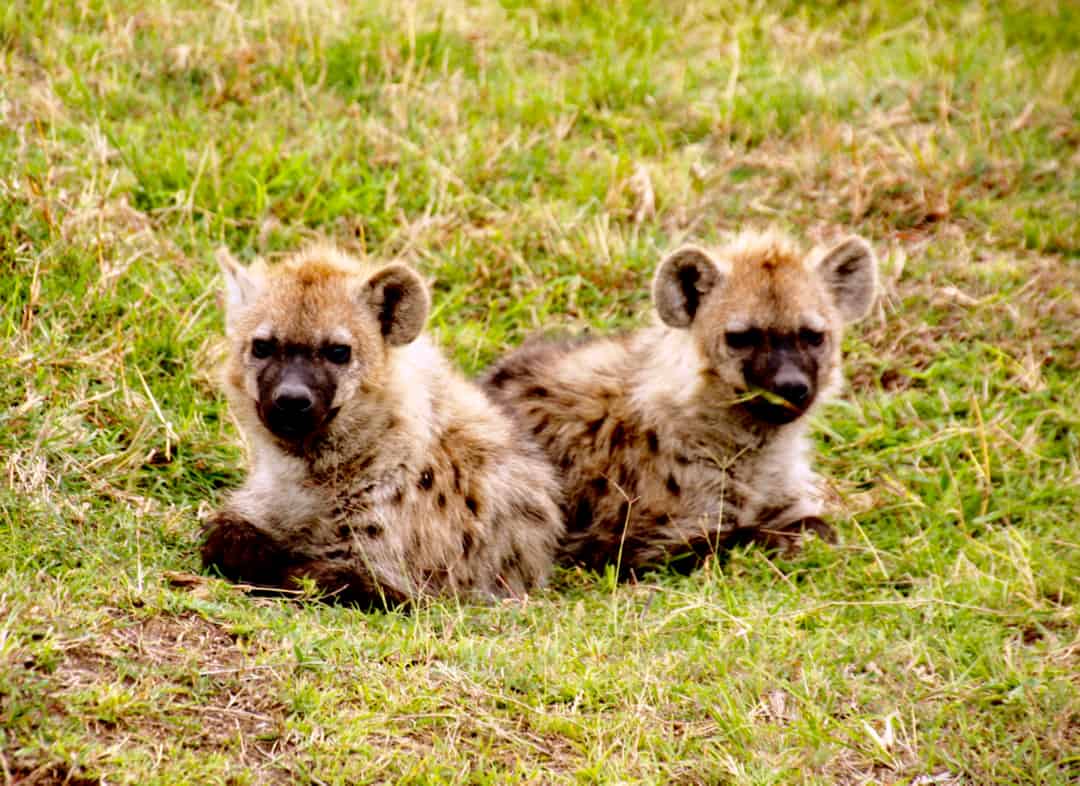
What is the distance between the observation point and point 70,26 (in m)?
7.16

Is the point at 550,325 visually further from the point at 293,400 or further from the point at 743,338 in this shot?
the point at 293,400

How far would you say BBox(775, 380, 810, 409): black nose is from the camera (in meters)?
5.00

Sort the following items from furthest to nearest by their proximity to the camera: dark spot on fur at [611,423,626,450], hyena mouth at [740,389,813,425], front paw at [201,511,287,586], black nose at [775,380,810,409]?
dark spot on fur at [611,423,626,450] → hyena mouth at [740,389,813,425] → black nose at [775,380,810,409] → front paw at [201,511,287,586]

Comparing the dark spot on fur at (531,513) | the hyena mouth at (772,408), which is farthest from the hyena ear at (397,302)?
the hyena mouth at (772,408)

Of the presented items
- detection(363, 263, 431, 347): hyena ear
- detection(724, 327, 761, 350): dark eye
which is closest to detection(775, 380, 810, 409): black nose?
detection(724, 327, 761, 350): dark eye

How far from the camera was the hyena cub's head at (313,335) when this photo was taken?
4.60 m

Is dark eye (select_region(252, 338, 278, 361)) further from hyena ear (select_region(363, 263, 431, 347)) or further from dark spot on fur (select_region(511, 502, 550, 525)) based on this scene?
dark spot on fur (select_region(511, 502, 550, 525))

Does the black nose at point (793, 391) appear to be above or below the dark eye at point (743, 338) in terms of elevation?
below

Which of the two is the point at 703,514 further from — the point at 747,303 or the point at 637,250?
the point at 637,250

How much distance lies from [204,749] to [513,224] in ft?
12.5

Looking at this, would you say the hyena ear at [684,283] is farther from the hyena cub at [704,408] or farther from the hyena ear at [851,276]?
the hyena ear at [851,276]

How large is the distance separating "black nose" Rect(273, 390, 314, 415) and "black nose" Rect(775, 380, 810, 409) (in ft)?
5.39

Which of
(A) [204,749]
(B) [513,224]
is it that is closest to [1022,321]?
(B) [513,224]

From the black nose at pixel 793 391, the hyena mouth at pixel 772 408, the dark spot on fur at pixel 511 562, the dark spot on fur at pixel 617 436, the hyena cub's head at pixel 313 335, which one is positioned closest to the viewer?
the hyena cub's head at pixel 313 335
